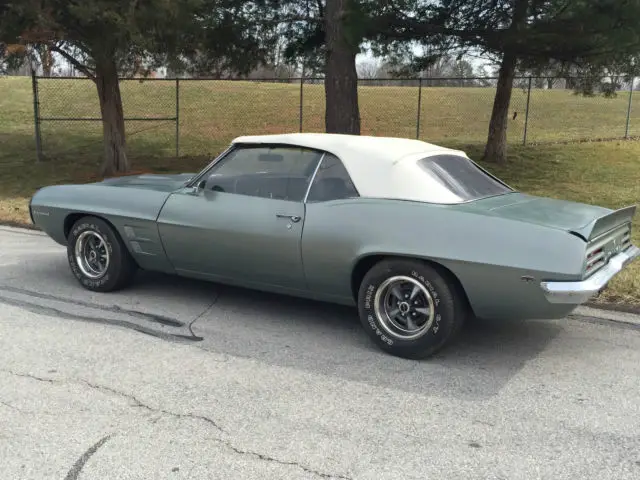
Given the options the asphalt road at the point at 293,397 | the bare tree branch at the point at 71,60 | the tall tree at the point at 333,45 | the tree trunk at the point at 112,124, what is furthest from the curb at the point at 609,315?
the tree trunk at the point at 112,124

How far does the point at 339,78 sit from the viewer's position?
11383 mm

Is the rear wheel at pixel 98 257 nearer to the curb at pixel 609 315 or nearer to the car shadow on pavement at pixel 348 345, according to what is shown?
the car shadow on pavement at pixel 348 345

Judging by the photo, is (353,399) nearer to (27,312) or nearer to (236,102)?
(27,312)

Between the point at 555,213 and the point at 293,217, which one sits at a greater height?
the point at 555,213

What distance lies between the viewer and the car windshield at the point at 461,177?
440cm

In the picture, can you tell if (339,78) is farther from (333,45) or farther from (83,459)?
(83,459)

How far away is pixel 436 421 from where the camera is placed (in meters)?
3.27

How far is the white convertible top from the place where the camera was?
13.9 feet

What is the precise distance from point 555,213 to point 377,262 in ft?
4.03

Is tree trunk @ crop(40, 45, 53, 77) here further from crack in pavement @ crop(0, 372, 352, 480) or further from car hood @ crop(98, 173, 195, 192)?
crack in pavement @ crop(0, 372, 352, 480)

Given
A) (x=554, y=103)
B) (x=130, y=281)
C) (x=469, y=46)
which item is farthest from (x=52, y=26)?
(x=554, y=103)

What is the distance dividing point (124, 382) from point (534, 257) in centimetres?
248

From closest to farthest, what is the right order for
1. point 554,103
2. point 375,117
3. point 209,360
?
1. point 209,360
2. point 375,117
3. point 554,103

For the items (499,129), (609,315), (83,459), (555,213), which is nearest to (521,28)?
(499,129)
